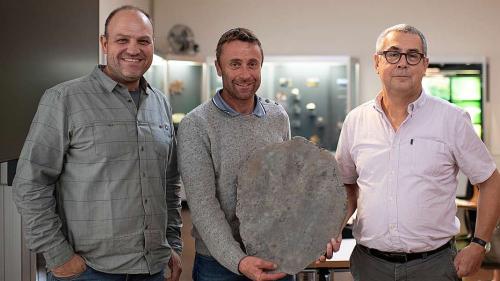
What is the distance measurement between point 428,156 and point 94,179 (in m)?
1.20

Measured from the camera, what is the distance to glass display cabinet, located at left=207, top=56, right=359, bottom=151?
836cm

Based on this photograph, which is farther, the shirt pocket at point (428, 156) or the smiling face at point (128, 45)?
the shirt pocket at point (428, 156)

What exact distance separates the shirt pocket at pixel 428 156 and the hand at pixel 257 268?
2.29 feet

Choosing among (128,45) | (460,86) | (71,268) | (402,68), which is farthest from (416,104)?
(460,86)

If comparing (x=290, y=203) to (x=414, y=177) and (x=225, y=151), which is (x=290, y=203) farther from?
(x=414, y=177)

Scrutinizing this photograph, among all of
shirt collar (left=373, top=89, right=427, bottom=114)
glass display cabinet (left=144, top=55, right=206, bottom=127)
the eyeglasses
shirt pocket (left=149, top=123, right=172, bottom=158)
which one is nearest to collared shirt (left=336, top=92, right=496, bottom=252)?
shirt collar (left=373, top=89, right=427, bottom=114)

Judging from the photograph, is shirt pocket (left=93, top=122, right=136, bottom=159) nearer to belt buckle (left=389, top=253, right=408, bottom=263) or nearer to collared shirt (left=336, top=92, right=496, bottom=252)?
collared shirt (left=336, top=92, right=496, bottom=252)

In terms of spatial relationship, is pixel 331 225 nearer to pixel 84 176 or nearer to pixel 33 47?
pixel 84 176

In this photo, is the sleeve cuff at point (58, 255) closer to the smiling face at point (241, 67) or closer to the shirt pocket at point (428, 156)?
the smiling face at point (241, 67)

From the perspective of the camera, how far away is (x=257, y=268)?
1896mm

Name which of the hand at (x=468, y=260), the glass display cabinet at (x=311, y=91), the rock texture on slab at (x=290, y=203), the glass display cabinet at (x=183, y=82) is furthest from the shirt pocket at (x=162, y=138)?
the glass display cabinet at (x=311, y=91)

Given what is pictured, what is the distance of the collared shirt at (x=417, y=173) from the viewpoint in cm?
224

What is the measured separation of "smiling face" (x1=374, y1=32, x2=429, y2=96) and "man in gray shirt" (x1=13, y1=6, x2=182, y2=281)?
34.0 inches

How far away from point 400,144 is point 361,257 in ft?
1.54
